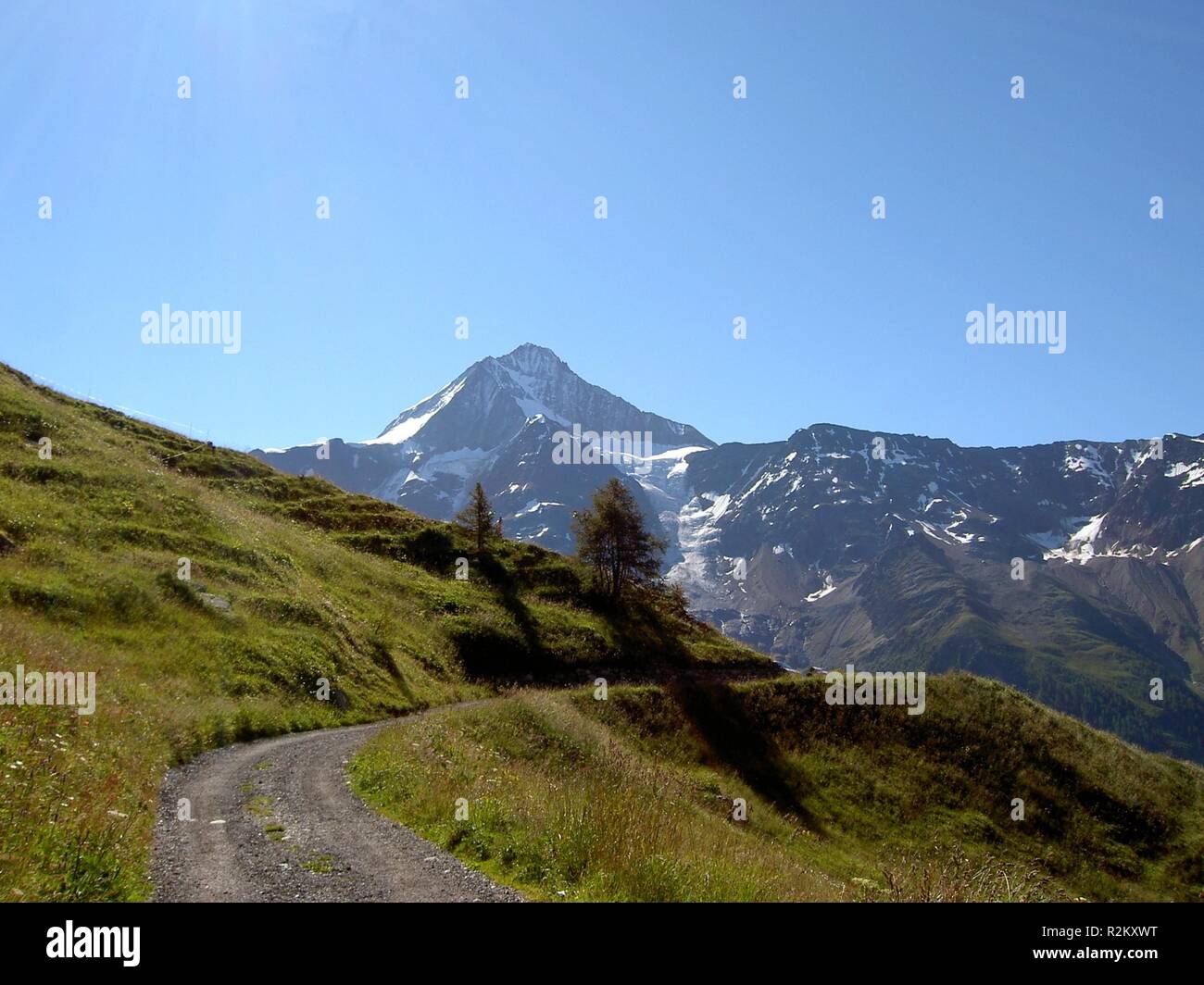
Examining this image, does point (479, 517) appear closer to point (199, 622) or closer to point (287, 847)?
point (199, 622)

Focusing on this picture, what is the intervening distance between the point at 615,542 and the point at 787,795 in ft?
97.0

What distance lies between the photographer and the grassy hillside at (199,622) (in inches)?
514

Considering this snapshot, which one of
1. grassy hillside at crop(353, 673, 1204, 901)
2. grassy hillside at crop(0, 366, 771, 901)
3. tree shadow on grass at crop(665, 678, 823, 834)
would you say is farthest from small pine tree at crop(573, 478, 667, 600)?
grassy hillside at crop(353, 673, 1204, 901)

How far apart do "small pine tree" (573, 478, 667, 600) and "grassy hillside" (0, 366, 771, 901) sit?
296 cm

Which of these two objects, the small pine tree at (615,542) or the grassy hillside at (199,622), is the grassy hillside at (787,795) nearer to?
the grassy hillside at (199,622)

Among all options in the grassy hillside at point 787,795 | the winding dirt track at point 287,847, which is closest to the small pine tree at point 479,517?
the grassy hillside at point 787,795

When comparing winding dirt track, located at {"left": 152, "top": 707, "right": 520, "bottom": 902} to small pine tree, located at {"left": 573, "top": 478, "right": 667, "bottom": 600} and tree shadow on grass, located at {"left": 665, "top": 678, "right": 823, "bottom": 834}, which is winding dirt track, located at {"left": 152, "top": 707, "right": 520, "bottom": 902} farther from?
small pine tree, located at {"left": 573, "top": 478, "right": 667, "bottom": 600}

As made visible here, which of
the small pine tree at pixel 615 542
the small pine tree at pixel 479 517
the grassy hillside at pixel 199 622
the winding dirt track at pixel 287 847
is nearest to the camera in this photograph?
the winding dirt track at pixel 287 847

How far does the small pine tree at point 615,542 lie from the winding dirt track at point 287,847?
154 ft

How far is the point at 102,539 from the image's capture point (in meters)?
34.7

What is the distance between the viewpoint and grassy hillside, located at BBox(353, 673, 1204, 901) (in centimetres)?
1197

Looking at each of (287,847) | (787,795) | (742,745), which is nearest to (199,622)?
(287,847)
